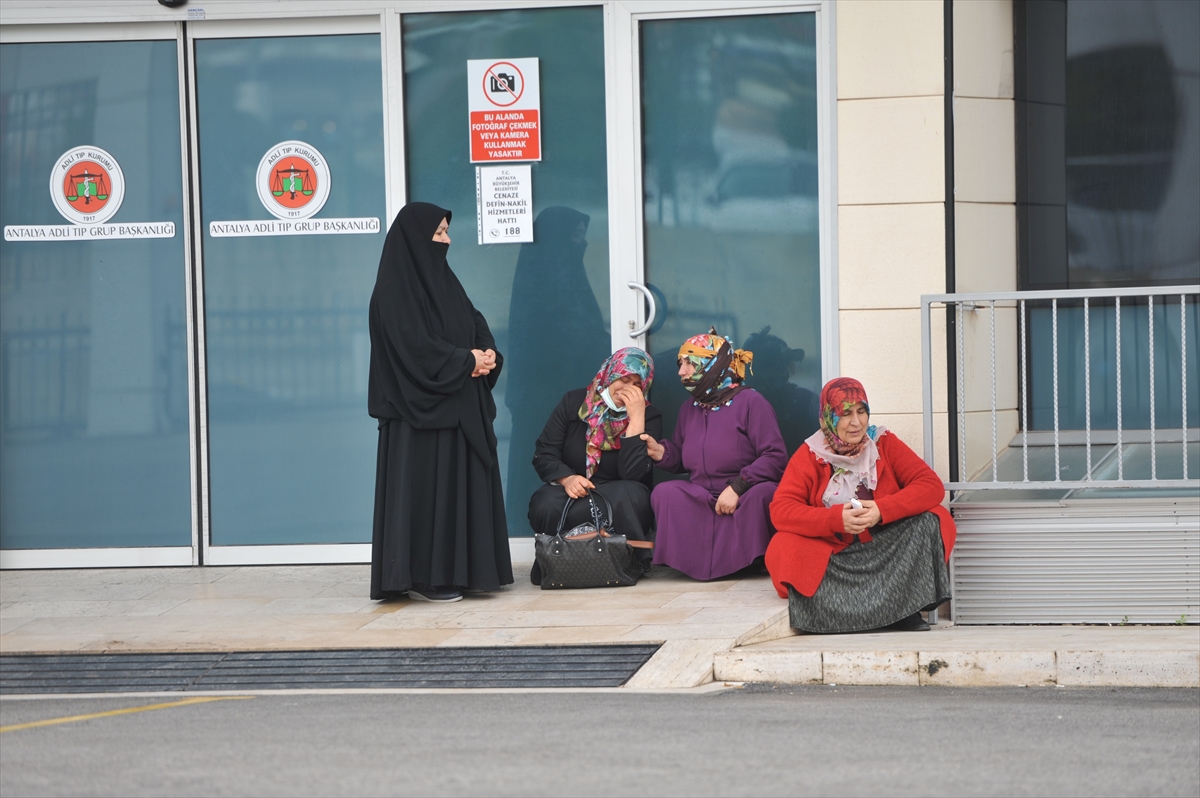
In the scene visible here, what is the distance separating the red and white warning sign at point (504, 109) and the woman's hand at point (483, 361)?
138cm

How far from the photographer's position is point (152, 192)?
767cm

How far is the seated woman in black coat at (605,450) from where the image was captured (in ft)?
22.6

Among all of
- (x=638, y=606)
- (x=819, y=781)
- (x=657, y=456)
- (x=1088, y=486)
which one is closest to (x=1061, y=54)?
(x=1088, y=486)

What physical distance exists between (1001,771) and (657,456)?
321cm

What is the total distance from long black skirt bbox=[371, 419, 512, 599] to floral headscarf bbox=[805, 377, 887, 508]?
1538 millimetres

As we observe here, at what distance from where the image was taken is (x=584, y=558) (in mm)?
6691

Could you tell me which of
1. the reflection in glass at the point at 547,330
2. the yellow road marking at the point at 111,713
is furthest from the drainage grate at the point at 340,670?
the reflection in glass at the point at 547,330

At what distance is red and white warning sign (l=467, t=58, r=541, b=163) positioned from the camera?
7473mm

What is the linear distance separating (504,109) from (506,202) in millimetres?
478

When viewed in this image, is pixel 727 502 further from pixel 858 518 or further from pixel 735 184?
pixel 735 184

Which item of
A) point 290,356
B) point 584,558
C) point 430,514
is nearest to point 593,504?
point 584,558

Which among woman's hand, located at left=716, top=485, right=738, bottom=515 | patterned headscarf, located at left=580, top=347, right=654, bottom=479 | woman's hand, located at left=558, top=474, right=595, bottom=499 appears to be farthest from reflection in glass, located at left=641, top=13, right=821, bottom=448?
woman's hand, located at left=558, top=474, right=595, bottom=499

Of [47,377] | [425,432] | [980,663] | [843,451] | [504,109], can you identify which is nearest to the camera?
[980,663]

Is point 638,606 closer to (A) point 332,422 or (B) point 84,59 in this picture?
(A) point 332,422
